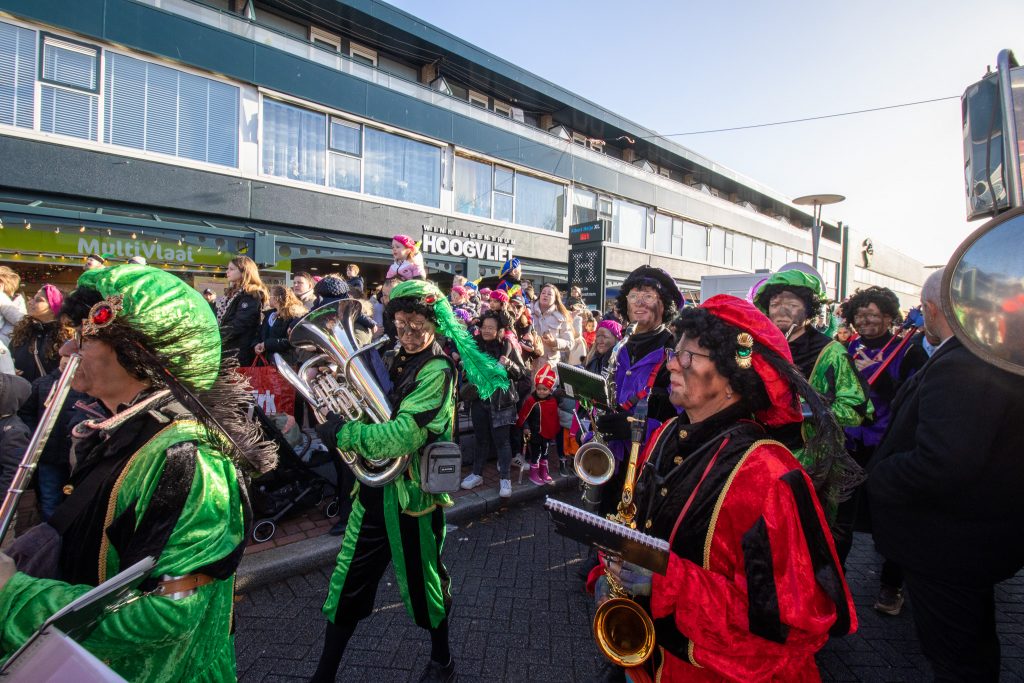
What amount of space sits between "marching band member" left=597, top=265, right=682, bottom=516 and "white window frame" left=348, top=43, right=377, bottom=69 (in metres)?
14.9

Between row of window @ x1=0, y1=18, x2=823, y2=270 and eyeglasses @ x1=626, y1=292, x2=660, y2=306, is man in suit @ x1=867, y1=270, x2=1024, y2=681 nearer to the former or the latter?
eyeglasses @ x1=626, y1=292, x2=660, y2=306

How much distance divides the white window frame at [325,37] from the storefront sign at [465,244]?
5.80m

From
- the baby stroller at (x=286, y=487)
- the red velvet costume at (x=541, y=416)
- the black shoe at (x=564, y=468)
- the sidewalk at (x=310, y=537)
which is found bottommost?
the sidewalk at (x=310, y=537)

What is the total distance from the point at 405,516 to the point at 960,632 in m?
2.40

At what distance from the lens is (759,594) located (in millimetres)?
1336

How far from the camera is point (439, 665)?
2.57 m

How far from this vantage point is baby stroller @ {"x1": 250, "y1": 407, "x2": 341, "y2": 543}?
3896mm

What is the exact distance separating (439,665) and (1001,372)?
112 inches

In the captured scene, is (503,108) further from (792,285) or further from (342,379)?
(342,379)

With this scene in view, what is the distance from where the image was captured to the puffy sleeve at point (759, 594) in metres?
1.32

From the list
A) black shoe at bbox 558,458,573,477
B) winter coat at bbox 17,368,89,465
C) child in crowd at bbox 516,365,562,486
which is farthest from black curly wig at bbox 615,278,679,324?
winter coat at bbox 17,368,89,465

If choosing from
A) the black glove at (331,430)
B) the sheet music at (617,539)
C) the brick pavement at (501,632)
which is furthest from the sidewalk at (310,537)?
the sheet music at (617,539)

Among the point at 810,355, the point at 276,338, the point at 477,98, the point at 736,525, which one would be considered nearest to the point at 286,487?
the point at 276,338

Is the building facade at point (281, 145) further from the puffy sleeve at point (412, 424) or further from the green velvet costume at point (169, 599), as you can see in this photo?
the green velvet costume at point (169, 599)
